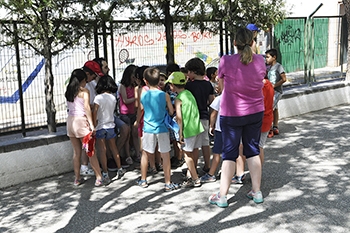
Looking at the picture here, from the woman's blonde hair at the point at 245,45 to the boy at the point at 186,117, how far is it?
1.07 meters

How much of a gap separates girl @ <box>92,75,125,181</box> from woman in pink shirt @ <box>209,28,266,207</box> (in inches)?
68.7

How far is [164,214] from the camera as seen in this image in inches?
200

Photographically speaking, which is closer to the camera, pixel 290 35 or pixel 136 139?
pixel 136 139

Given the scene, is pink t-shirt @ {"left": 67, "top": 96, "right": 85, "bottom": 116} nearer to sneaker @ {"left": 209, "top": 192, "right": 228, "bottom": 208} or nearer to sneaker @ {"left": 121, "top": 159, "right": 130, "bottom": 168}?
sneaker @ {"left": 121, "top": 159, "right": 130, "bottom": 168}

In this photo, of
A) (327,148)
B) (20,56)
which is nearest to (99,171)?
(20,56)

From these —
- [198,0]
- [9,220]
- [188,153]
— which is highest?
[198,0]

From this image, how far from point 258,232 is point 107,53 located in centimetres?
438

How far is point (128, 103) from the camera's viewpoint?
698cm

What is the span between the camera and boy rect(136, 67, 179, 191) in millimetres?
5793

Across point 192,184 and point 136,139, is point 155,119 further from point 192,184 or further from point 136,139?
point 136,139

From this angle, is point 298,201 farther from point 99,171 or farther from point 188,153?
point 99,171

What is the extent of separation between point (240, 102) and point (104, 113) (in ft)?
6.75

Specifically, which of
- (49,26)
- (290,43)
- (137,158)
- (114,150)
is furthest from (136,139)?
Result: (290,43)

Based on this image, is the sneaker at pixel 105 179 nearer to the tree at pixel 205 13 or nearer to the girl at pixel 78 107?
the girl at pixel 78 107
